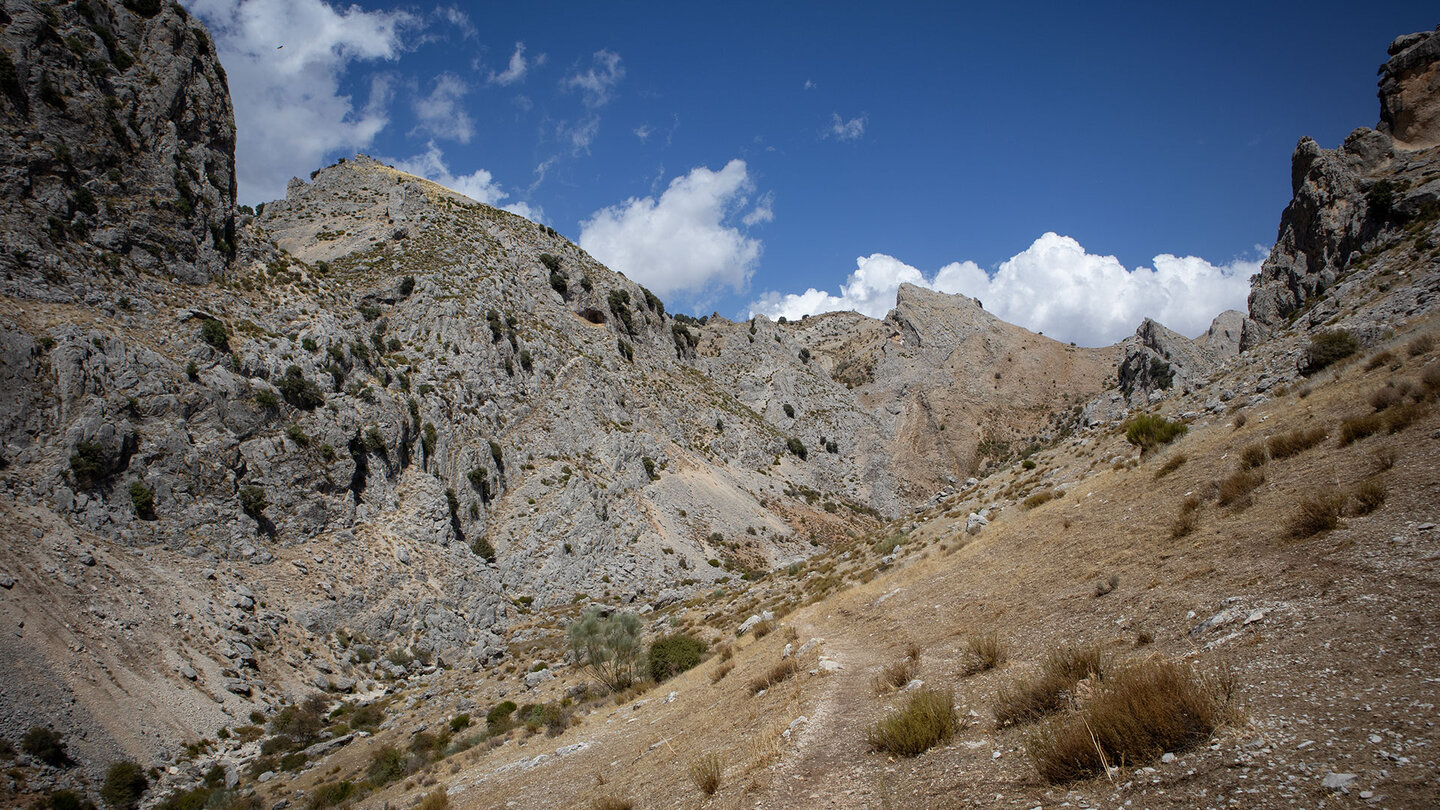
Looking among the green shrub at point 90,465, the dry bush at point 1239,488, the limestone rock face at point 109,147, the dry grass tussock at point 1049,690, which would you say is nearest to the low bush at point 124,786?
the green shrub at point 90,465

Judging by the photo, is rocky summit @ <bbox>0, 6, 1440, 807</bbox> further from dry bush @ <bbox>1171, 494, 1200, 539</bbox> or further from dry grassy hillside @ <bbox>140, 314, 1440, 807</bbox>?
dry bush @ <bbox>1171, 494, 1200, 539</bbox>

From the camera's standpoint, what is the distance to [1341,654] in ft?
18.1

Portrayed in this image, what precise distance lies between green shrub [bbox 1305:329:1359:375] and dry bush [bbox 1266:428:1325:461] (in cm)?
882

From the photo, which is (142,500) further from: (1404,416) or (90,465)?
(1404,416)

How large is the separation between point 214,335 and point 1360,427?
171 ft

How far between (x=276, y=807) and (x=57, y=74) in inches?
1880

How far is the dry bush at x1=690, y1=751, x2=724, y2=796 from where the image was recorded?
8.70 m

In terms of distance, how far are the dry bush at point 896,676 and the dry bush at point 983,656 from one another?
3.06ft

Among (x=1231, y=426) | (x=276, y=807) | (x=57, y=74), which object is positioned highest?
(x=57, y=74)

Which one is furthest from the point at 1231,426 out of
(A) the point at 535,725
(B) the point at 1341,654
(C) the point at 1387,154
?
(C) the point at 1387,154

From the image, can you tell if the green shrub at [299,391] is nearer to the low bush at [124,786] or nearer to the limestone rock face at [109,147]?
the limestone rock face at [109,147]

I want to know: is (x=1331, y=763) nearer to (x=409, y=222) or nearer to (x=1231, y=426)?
(x=1231, y=426)

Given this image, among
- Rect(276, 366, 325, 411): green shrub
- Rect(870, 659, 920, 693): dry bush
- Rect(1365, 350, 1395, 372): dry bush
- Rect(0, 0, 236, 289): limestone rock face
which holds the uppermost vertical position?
Rect(0, 0, 236, 289): limestone rock face

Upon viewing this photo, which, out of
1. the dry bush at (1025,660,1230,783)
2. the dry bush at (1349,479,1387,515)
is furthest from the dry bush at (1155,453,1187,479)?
the dry bush at (1025,660,1230,783)
